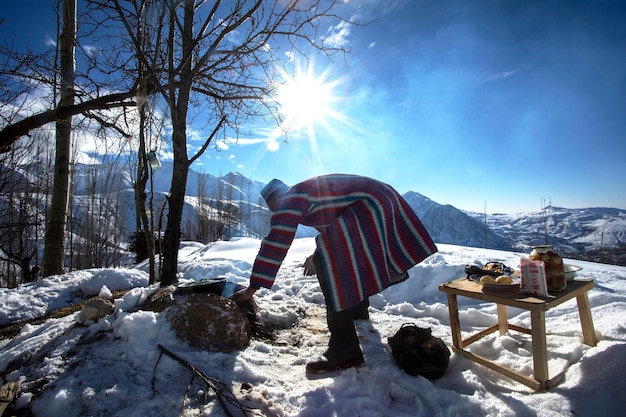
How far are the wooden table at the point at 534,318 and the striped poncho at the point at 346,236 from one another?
50 centimetres

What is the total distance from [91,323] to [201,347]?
34.5 inches

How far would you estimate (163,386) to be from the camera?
1.85 meters

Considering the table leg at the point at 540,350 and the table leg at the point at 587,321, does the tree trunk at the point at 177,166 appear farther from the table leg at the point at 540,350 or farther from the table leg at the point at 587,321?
the table leg at the point at 587,321

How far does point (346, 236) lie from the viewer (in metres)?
2.29

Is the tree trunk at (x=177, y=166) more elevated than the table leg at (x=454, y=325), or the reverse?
the tree trunk at (x=177, y=166)

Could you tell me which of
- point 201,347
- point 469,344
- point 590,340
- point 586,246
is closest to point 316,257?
point 201,347

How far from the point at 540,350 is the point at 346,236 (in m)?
1.42

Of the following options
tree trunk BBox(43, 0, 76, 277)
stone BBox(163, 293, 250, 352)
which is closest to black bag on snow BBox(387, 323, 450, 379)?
stone BBox(163, 293, 250, 352)

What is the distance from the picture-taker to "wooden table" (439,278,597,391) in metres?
1.90

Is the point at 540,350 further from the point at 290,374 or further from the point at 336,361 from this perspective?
the point at 290,374

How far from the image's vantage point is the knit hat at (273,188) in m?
2.55

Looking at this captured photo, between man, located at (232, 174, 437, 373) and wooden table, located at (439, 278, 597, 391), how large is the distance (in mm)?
504

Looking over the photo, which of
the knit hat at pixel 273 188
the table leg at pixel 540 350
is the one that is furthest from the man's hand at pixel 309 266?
the table leg at pixel 540 350

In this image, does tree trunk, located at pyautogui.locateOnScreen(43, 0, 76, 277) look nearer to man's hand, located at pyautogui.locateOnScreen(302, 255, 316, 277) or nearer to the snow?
the snow
